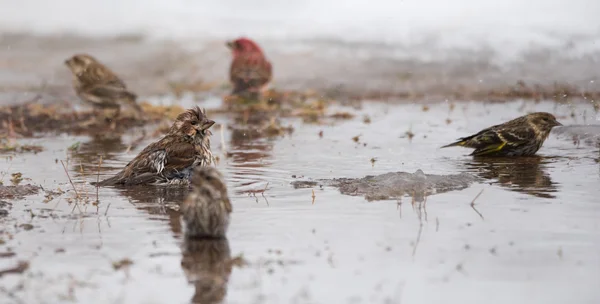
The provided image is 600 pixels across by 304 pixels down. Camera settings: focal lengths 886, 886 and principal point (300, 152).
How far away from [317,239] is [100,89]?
27.7ft

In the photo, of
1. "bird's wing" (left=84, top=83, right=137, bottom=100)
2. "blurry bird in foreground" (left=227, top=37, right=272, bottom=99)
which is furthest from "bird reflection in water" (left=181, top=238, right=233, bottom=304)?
"blurry bird in foreground" (left=227, top=37, right=272, bottom=99)

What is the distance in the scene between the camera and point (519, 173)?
29.0 ft

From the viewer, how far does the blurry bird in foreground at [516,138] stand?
32.3 feet

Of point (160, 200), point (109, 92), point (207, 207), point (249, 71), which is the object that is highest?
point (249, 71)

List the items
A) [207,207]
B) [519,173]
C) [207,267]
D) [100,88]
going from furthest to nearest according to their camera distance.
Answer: [100,88]
[519,173]
[207,207]
[207,267]

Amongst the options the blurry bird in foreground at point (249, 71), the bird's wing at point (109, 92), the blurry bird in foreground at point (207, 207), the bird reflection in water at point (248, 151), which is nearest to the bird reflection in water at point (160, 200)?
the blurry bird in foreground at point (207, 207)

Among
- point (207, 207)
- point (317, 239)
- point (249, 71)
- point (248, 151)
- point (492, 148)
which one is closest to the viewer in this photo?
point (207, 207)

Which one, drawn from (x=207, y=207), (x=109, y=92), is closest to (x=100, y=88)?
(x=109, y=92)

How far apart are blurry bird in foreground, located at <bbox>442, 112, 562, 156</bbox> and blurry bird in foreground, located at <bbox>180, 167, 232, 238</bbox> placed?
15.7 feet

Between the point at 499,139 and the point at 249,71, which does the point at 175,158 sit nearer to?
the point at 499,139

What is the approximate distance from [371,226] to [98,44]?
57.9ft

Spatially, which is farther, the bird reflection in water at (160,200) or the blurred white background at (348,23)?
the blurred white background at (348,23)

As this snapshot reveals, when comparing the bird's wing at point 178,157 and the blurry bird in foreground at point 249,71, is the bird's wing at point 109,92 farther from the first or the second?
the bird's wing at point 178,157

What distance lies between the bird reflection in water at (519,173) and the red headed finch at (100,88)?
20.1 ft
